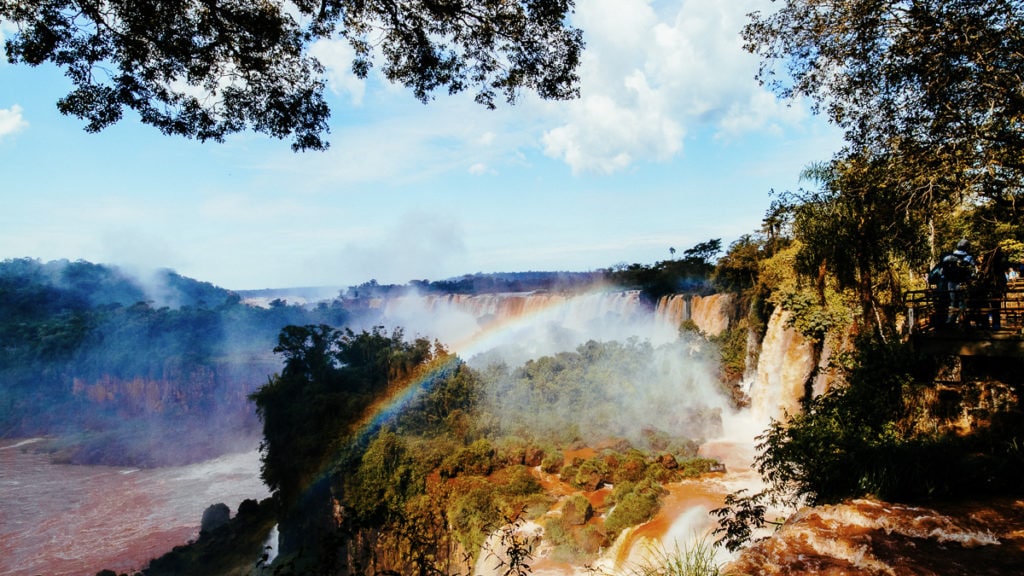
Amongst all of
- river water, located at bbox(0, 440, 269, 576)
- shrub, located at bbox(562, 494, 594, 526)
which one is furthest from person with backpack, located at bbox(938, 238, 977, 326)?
river water, located at bbox(0, 440, 269, 576)

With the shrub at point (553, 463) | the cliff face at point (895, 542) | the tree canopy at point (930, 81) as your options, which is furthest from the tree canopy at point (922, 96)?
the shrub at point (553, 463)

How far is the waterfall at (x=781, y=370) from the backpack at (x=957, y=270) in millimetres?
7865

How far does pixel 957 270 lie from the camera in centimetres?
809

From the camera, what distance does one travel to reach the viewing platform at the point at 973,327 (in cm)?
723

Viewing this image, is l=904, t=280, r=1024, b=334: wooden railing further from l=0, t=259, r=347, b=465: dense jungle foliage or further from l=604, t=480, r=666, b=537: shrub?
l=0, t=259, r=347, b=465: dense jungle foliage

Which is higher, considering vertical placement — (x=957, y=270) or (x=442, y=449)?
(x=957, y=270)

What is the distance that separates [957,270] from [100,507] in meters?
40.3

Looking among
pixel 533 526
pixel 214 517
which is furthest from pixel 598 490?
pixel 214 517

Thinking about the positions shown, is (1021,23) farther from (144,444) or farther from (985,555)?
(144,444)

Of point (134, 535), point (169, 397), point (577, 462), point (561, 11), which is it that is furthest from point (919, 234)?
point (169, 397)

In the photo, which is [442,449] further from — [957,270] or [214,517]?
[957,270]

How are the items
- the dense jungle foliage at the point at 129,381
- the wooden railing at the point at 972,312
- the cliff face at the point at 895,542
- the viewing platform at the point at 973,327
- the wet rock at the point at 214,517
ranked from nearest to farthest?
the cliff face at the point at 895,542 → the viewing platform at the point at 973,327 → the wooden railing at the point at 972,312 → the wet rock at the point at 214,517 → the dense jungle foliage at the point at 129,381

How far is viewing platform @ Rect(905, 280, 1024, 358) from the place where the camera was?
7.23 m

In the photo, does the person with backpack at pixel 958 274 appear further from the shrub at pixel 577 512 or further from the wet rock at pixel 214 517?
the wet rock at pixel 214 517
